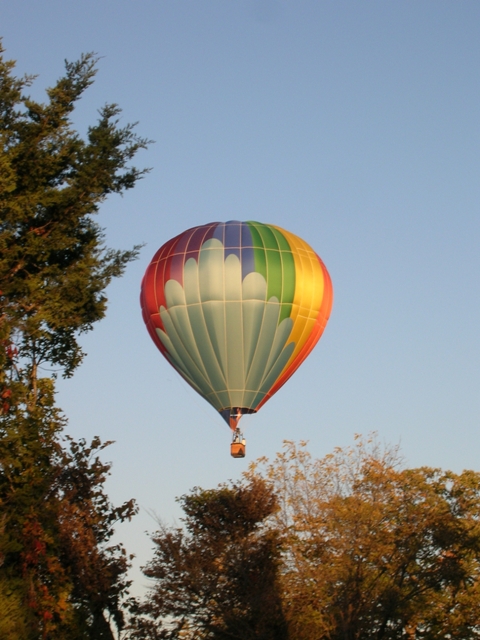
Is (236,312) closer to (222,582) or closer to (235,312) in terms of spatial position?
(235,312)

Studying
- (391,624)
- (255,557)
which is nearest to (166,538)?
(255,557)

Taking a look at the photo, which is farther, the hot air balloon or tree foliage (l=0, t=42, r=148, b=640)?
the hot air balloon

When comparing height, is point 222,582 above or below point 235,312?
below

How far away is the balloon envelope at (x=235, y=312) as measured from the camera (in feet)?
96.9

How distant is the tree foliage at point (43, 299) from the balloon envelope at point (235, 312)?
20.2 ft

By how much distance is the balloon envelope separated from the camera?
1163 inches

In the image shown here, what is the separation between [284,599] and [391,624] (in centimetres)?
448

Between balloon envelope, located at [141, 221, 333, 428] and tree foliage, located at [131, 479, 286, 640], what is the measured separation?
3901mm

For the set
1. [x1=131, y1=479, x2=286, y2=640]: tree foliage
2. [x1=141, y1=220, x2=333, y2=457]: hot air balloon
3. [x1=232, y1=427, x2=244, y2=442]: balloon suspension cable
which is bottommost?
[x1=131, y1=479, x2=286, y2=640]: tree foliage

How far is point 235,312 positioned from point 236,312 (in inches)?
1.2

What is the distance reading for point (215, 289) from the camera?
2967 cm

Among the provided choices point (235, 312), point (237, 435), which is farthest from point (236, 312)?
point (237, 435)

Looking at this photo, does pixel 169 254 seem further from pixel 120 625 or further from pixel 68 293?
pixel 120 625

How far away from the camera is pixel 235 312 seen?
2952cm
